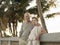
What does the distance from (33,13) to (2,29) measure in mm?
2817

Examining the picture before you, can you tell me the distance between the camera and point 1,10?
16.3 meters

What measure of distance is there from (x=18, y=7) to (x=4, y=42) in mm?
10107

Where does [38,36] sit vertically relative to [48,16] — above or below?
below

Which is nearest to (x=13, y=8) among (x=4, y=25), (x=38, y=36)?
(x=4, y=25)

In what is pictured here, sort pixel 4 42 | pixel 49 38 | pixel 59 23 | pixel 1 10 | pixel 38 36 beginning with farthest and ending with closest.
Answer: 1. pixel 59 23
2. pixel 1 10
3. pixel 4 42
4. pixel 38 36
5. pixel 49 38

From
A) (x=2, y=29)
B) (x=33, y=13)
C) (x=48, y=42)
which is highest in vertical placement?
(x=33, y=13)

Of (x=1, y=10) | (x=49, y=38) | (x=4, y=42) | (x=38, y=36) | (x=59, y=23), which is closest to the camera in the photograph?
(x=49, y=38)

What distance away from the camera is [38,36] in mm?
4176

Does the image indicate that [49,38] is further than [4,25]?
No

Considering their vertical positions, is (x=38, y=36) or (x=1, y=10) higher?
(x=1, y=10)

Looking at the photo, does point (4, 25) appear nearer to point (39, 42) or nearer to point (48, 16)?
point (48, 16)

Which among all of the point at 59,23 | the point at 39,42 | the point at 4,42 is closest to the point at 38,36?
the point at 39,42

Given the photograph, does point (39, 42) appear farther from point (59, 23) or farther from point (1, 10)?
point (59, 23)

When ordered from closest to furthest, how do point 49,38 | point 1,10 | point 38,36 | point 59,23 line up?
point 49,38
point 38,36
point 1,10
point 59,23
